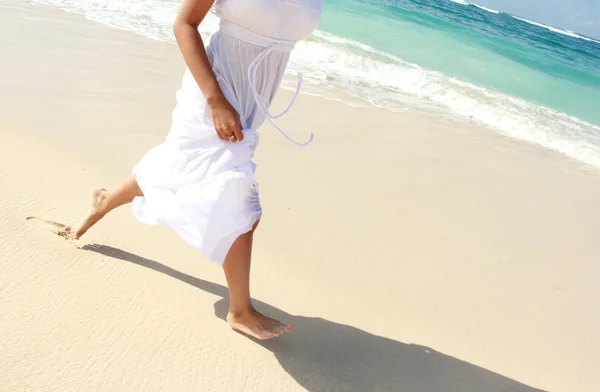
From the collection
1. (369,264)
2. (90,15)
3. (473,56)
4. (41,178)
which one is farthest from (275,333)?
(473,56)

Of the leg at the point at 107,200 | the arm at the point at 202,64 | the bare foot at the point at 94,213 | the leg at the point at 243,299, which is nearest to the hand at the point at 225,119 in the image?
the arm at the point at 202,64

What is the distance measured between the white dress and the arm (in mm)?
54

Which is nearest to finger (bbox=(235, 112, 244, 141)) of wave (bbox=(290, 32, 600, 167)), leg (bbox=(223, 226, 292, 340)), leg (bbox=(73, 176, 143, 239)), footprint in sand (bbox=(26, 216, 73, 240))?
leg (bbox=(223, 226, 292, 340))

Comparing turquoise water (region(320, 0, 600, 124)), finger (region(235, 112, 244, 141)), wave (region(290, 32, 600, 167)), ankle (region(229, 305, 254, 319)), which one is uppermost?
finger (region(235, 112, 244, 141))

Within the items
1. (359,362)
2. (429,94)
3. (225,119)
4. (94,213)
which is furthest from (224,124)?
(429,94)

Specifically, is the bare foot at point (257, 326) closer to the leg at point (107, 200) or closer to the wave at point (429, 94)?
the leg at point (107, 200)

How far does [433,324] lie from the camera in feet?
8.96

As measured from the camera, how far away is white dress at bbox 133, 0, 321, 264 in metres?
1.96

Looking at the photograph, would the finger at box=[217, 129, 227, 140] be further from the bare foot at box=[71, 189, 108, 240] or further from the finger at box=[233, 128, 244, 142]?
A: the bare foot at box=[71, 189, 108, 240]

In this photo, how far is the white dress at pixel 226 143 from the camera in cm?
196

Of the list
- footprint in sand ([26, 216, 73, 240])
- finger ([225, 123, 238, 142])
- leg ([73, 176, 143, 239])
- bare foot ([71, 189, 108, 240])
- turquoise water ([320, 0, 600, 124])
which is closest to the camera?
finger ([225, 123, 238, 142])

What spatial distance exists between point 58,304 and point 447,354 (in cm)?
169

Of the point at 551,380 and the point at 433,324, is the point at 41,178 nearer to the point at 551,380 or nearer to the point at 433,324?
the point at 433,324

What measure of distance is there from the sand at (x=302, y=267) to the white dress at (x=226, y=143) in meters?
0.49
